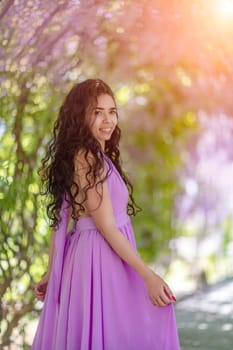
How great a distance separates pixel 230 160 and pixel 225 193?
0.47 metres

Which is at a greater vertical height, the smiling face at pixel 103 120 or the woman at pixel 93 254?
the smiling face at pixel 103 120

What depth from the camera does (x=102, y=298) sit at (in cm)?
281

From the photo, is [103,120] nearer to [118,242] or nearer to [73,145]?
[73,145]

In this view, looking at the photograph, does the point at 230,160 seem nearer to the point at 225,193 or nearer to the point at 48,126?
the point at 225,193

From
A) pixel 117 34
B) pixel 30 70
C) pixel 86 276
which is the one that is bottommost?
pixel 86 276

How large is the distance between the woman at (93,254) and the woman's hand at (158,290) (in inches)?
2.2

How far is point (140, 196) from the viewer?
772cm

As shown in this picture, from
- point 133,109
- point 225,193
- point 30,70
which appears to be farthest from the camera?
point 225,193

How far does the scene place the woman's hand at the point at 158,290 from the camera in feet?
8.66

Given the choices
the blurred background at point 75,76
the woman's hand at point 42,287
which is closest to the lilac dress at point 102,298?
the woman's hand at point 42,287

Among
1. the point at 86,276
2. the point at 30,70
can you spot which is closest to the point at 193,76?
the point at 30,70

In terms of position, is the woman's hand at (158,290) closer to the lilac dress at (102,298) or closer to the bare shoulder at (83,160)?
the lilac dress at (102,298)

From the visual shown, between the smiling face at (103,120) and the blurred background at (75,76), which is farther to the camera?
the blurred background at (75,76)

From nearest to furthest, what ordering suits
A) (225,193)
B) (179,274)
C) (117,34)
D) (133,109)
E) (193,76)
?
(117,34), (193,76), (133,109), (179,274), (225,193)
